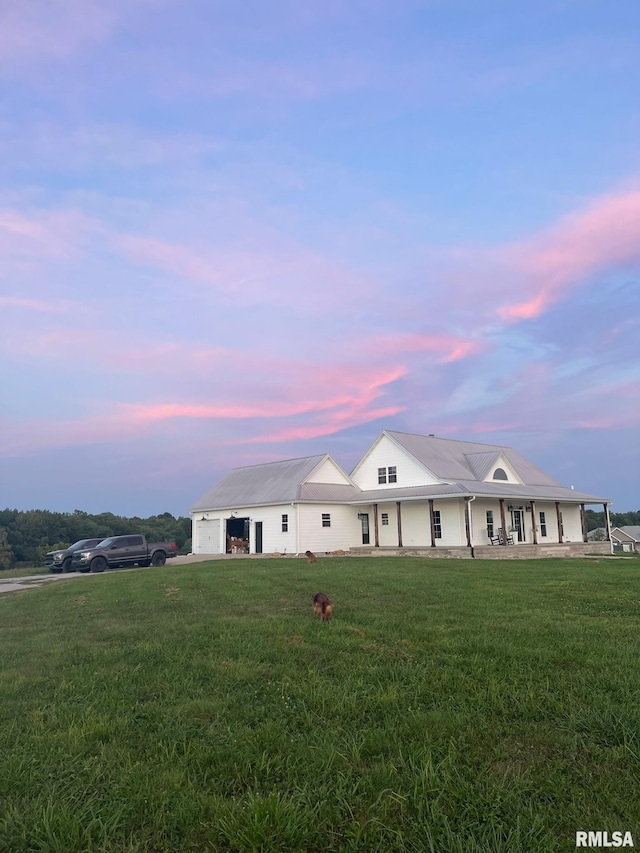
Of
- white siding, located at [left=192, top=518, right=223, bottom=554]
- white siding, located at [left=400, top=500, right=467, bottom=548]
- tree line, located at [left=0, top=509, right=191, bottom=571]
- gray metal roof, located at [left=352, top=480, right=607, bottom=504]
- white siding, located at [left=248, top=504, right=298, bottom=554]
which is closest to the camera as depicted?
gray metal roof, located at [left=352, top=480, right=607, bottom=504]

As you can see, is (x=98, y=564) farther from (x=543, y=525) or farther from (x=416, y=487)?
(x=543, y=525)

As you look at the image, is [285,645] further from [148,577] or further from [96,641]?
[148,577]

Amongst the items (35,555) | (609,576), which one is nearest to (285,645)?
(609,576)

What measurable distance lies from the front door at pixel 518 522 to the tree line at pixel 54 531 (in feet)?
94.8

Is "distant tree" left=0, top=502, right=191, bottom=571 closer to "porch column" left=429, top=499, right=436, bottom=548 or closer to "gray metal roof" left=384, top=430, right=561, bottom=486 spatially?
"gray metal roof" left=384, top=430, right=561, bottom=486

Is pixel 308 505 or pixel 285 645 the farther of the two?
pixel 308 505

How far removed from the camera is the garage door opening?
35.8 m

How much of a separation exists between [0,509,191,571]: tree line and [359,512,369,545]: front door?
21.8m

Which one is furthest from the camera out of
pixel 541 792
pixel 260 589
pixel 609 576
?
pixel 609 576

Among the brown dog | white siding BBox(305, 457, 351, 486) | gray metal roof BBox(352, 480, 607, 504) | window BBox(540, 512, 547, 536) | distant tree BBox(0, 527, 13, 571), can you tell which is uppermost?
white siding BBox(305, 457, 351, 486)

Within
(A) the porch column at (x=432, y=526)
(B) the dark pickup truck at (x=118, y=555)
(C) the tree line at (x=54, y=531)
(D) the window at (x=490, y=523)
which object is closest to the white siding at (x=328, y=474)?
(A) the porch column at (x=432, y=526)

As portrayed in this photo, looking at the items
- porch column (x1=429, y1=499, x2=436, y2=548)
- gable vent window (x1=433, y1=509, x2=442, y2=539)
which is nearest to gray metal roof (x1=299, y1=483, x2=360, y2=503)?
gable vent window (x1=433, y1=509, x2=442, y2=539)

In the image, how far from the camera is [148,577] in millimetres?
18531

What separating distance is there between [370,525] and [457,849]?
31927mm
